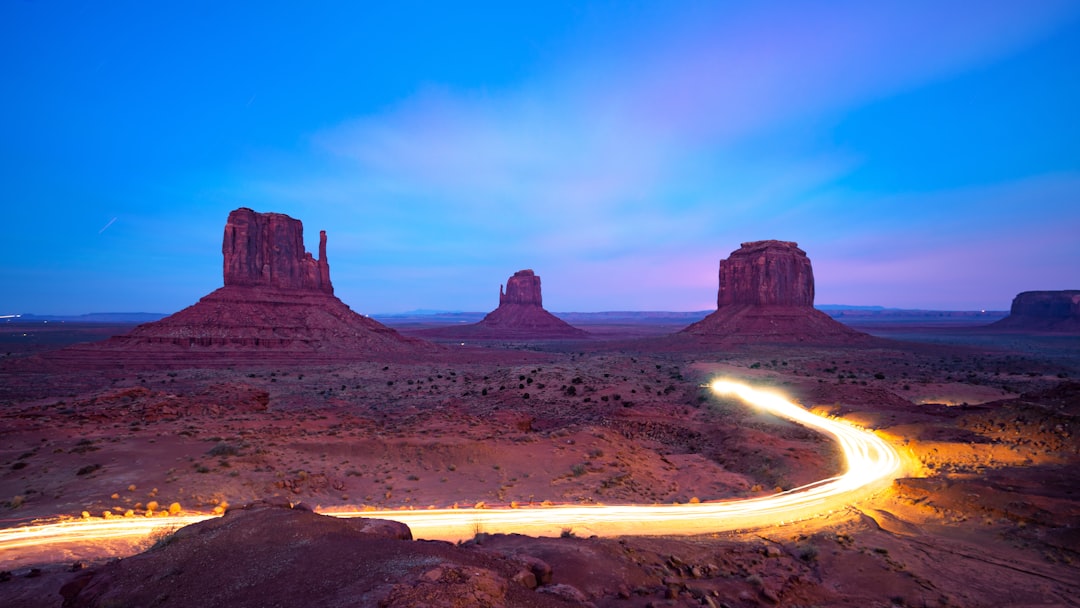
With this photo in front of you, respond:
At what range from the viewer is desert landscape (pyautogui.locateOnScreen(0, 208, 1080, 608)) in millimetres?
8016

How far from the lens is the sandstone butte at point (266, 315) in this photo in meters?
58.4

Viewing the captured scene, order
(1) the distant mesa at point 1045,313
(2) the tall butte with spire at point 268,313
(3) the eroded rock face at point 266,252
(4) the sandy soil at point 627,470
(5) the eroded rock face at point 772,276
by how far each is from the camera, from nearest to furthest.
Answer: (4) the sandy soil at point 627,470, (2) the tall butte with spire at point 268,313, (3) the eroded rock face at point 266,252, (5) the eroded rock face at point 772,276, (1) the distant mesa at point 1045,313

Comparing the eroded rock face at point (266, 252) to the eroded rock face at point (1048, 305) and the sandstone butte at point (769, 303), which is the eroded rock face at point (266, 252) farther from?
the eroded rock face at point (1048, 305)

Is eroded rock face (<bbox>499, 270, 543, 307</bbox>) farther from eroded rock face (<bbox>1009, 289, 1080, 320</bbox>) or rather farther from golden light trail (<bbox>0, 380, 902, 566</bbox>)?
eroded rock face (<bbox>1009, 289, 1080, 320</bbox>)

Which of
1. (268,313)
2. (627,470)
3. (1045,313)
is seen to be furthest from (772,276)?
(1045,313)

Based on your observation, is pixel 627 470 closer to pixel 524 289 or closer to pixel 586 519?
pixel 586 519

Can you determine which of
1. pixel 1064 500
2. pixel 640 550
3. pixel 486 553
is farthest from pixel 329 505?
pixel 1064 500

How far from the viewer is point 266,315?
213 ft

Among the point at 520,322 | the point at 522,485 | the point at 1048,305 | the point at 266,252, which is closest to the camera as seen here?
the point at 522,485

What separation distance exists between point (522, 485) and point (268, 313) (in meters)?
59.4

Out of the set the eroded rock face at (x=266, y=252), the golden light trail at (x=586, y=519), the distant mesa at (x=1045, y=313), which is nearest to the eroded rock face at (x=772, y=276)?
the eroded rock face at (x=266, y=252)

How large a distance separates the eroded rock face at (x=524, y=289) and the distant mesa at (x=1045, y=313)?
13156cm

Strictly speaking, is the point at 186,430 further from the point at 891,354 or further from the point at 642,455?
the point at 891,354

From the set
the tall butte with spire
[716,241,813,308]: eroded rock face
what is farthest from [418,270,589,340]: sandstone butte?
the tall butte with spire
